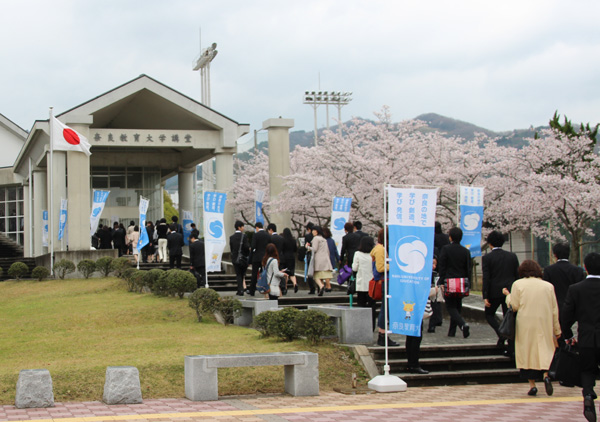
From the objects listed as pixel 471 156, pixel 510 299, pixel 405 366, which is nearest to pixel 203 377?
pixel 405 366

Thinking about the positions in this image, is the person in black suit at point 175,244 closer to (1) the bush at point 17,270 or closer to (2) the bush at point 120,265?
(2) the bush at point 120,265

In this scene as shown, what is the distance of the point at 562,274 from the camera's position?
388 inches

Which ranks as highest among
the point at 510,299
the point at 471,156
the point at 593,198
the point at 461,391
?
the point at 471,156

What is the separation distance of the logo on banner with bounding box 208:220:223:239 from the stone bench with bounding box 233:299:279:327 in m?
3.27

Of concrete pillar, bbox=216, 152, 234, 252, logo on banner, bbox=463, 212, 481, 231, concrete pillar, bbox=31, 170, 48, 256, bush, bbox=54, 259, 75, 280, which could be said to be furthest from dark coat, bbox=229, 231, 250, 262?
concrete pillar, bbox=31, 170, 48, 256

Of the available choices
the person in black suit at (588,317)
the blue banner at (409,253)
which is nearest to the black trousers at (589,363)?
the person in black suit at (588,317)

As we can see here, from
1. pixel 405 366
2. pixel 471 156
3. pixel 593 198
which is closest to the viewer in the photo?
pixel 405 366

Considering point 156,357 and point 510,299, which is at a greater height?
point 510,299

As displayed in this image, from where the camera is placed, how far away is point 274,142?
2886 cm

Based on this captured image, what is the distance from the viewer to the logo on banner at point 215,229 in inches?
683

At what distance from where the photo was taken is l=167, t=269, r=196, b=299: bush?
1739 centimetres

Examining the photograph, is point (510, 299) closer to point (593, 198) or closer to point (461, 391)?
point (461, 391)

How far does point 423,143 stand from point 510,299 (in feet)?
66.8

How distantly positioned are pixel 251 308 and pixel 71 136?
1444 cm
